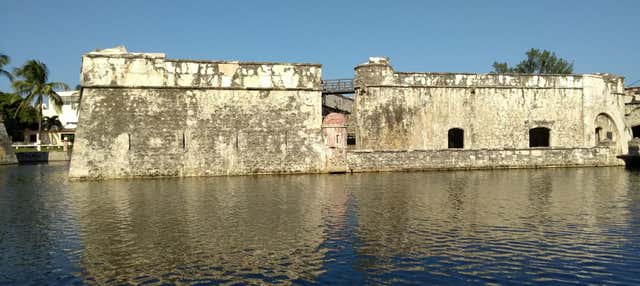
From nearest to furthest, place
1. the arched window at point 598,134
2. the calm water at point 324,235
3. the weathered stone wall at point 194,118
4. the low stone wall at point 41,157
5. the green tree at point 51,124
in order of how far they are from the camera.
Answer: the calm water at point 324,235
the weathered stone wall at point 194,118
the arched window at point 598,134
the low stone wall at point 41,157
the green tree at point 51,124

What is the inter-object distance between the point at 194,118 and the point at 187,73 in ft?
Result: 5.40

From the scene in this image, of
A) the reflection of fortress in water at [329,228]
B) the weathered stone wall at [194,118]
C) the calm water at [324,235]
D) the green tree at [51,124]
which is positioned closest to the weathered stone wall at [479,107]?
the weathered stone wall at [194,118]

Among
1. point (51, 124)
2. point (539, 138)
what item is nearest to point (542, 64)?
point (539, 138)

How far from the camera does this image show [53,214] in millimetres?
9672

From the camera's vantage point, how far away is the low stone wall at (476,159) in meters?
19.2

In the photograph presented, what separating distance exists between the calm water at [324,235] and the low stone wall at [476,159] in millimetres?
6003

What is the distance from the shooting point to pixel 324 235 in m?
7.58

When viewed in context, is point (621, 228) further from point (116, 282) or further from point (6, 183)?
point (6, 183)

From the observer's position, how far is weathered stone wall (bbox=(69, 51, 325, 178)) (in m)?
17.0

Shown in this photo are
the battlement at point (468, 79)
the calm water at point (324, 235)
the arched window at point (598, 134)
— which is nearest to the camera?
the calm water at point (324, 235)

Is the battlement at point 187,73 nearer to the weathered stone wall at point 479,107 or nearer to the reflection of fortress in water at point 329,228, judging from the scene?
the weathered stone wall at point 479,107

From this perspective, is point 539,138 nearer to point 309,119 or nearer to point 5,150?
point 309,119

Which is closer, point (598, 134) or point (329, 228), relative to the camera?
point (329, 228)

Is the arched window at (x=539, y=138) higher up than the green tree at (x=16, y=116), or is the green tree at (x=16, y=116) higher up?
the green tree at (x=16, y=116)
